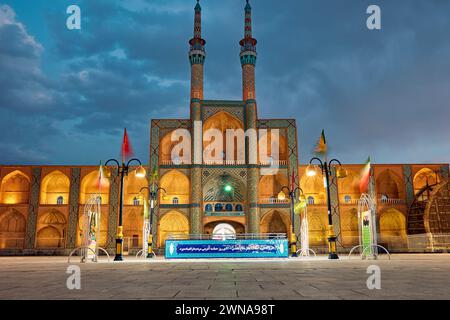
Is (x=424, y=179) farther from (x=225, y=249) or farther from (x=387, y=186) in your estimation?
(x=225, y=249)

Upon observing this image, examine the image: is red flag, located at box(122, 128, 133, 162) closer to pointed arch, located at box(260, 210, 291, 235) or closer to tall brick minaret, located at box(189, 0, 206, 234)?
tall brick minaret, located at box(189, 0, 206, 234)

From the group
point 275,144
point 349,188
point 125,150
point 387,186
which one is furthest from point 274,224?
point 125,150

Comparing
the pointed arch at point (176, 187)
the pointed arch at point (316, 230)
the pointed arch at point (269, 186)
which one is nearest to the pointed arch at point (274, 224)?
the pointed arch at point (269, 186)

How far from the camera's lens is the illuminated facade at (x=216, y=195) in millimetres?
33031

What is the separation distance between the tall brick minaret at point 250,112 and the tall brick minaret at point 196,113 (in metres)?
4.02

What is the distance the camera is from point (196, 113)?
3422 centimetres

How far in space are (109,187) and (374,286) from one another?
32025 mm

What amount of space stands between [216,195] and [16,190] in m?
18.8

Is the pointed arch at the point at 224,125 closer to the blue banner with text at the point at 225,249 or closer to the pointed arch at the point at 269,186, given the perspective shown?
the pointed arch at the point at 269,186

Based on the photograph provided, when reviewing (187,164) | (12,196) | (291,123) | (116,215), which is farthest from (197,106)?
(12,196)

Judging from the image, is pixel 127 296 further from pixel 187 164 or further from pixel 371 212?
pixel 187 164

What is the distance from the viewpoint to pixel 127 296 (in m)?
4.80

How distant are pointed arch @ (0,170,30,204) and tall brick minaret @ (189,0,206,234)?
16.1 meters

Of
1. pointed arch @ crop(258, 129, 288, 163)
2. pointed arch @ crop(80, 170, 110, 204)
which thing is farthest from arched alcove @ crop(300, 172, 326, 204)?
pointed arch @ crop(80, 170, 110, 204)
